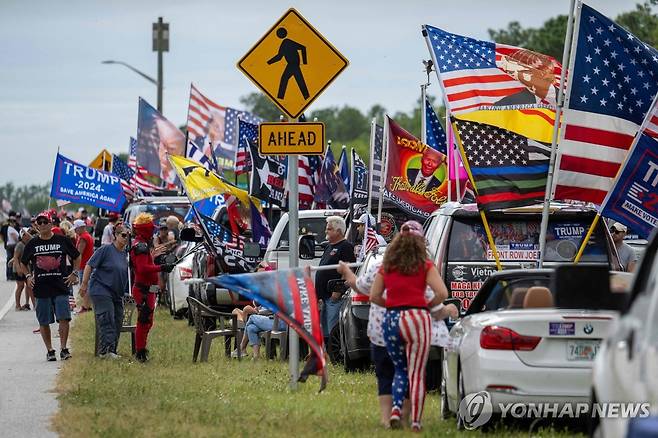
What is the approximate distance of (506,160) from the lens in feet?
49.2

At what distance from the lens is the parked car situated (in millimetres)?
5773

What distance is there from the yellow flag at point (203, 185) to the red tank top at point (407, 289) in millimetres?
12057

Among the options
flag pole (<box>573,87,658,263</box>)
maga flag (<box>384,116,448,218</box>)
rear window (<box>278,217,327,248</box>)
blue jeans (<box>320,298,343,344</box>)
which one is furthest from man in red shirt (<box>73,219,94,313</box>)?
flag pole (<box>573,87,658,263</box>)

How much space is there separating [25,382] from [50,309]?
3.14m

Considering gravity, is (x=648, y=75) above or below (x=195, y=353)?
above

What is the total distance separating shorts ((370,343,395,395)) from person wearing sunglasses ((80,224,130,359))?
743 centimetres

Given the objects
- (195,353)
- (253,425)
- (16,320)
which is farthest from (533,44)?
(253,425)

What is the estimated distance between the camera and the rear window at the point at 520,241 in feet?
45.6

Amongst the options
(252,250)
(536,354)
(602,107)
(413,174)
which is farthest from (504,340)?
(413,174)

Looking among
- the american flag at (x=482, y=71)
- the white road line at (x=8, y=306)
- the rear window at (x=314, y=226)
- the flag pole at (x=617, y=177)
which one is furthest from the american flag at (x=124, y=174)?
the flag pole at (x=617, y=177)

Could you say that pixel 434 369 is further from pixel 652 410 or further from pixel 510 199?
pixel 652 410

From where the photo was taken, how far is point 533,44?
101 m

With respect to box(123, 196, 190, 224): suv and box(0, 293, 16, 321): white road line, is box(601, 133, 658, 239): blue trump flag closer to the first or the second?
box(0, 293, 16, 321): white road line

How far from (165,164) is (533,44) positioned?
64556mm
